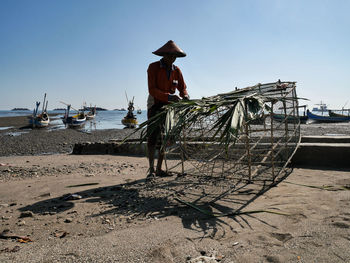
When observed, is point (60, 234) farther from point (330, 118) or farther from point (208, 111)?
point (330, 118)

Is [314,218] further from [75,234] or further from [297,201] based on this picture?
[75,234]

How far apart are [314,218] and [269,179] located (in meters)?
1.27

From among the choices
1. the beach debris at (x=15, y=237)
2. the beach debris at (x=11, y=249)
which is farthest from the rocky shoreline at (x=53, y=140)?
the beach debris at (x=11, y=249)

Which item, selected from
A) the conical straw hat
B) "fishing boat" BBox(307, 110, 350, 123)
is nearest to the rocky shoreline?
the conical straw hat

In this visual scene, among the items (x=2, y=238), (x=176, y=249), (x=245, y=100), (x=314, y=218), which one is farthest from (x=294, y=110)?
(x=2, y=238)

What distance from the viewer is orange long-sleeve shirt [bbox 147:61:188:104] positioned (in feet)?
11.6

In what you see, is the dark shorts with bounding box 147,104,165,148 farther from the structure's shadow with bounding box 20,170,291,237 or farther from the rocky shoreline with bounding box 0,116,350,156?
the rocky shoreline with bounding box 0,116,350,156

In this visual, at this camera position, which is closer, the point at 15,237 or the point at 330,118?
the point at 15,237

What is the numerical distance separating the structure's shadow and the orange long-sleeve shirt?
1.13 meters

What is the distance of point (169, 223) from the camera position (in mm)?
2080

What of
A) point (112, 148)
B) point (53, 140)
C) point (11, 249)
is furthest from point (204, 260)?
point (53, 140)

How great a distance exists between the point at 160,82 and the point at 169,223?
212 cm

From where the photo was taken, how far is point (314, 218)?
6.58 ft

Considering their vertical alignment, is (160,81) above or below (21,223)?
above
